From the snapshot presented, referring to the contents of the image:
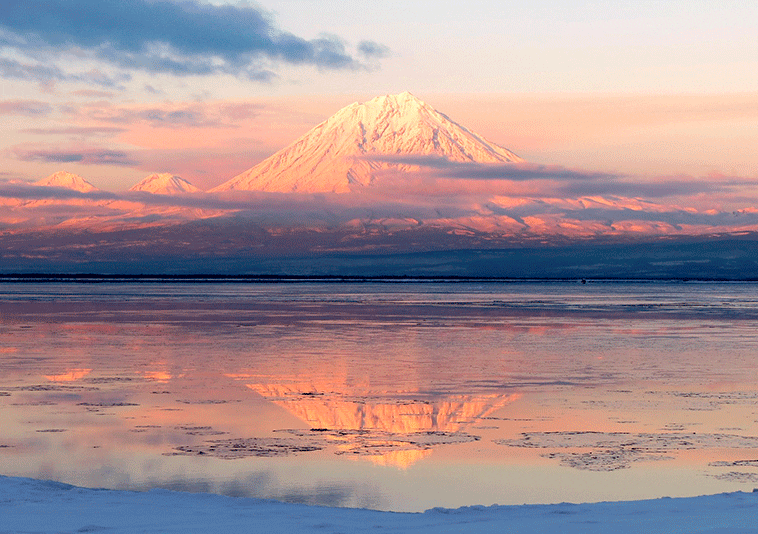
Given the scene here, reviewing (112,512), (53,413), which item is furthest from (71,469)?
(53,413)

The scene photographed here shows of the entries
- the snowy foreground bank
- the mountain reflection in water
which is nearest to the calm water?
the mountain reflection in water

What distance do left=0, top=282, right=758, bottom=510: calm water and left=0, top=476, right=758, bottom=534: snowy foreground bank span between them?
1088 millimetres

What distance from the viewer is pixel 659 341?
30438 millimetres

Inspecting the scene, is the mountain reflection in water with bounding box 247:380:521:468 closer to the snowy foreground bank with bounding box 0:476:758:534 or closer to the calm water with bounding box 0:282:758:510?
the calm water with bounding box 0:282:758:510

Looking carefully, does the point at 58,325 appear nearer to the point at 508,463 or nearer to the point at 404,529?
the point at 508,463

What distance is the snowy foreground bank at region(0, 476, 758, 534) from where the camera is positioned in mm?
8609

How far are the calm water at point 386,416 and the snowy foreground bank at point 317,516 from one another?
1088mm

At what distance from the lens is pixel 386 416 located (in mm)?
15906

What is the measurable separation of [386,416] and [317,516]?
6.80 meters

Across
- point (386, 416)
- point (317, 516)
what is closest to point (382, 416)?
point (386, 416)

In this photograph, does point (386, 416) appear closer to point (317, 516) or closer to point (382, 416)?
point (382, 416)

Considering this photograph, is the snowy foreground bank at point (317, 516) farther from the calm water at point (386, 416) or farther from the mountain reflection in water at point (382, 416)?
the mountain reflection in water at point (382, 416)

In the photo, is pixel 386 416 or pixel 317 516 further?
pixel 386 416

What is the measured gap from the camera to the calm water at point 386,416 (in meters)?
11.4
